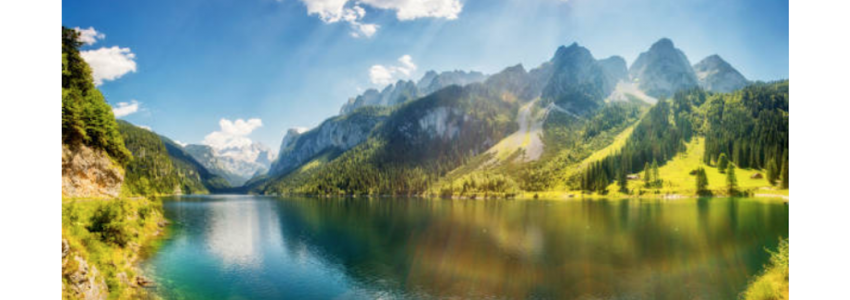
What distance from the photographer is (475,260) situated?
31781 millimetres

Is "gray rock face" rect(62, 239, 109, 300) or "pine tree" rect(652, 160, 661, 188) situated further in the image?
"pine tree" rect(652, 160, 661, 188)

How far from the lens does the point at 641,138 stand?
147875mm

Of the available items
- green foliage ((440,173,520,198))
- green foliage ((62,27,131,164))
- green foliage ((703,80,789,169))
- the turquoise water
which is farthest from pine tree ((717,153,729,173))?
green foliage ((62,27,131,164))

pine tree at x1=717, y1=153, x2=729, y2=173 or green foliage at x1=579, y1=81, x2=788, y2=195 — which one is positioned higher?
green foliage at x1=579, y1=81, x2=788, y2=195

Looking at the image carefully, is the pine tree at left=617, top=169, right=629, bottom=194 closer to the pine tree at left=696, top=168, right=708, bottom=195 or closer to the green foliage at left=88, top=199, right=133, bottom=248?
the pine tree at left=696, top=168, right=708, bottom=195

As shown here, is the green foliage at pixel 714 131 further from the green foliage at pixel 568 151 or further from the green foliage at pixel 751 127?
the green foliage at pixel 568 151

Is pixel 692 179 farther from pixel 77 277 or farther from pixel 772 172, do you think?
pixel 77 277

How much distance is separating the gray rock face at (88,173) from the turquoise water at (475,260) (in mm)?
7839

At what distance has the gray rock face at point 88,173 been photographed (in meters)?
27.7

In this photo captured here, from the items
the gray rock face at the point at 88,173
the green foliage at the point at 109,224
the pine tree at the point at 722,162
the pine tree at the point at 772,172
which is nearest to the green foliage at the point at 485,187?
the pine tree at the point at 722,162

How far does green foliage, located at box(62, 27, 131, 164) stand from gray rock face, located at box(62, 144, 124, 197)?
89 centimetres

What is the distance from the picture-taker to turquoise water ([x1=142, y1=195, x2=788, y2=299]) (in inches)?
901
